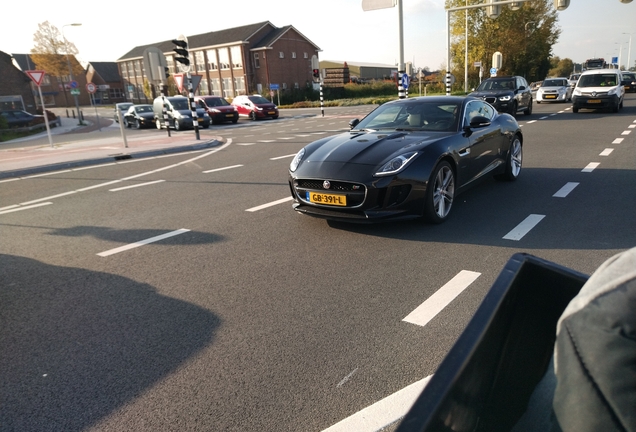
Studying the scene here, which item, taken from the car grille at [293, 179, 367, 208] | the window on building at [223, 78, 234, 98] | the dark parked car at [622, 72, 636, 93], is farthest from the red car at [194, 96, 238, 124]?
the window on building at [223, 78, 234, 98]

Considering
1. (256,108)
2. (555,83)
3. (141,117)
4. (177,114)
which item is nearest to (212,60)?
(256,108)

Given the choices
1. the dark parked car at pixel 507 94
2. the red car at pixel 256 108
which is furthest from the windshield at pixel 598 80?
the red car at pixel 256 108

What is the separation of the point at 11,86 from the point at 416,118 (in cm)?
5161

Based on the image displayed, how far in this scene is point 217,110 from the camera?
94.8ft

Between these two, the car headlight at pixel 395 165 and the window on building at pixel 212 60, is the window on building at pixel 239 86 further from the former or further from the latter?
the car headlight at pixel 395 165

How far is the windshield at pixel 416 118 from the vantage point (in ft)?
20.9

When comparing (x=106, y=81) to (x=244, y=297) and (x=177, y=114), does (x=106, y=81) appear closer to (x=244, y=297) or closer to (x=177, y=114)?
(x=177, y=114)

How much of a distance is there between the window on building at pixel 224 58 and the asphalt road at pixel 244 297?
64.4 m

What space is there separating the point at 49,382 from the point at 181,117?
76.0ft

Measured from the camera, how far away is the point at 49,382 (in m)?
2.85

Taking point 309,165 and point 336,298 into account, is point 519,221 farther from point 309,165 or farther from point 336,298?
point 336,298

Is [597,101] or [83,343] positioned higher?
[597,101]

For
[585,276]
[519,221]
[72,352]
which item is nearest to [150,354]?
[72,352]

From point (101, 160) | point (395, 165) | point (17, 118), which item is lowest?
point (101, 160)
